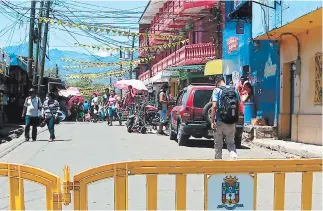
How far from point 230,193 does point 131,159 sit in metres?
7.03

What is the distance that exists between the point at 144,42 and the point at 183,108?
3710cm

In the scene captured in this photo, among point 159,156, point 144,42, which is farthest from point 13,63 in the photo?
point 144,42

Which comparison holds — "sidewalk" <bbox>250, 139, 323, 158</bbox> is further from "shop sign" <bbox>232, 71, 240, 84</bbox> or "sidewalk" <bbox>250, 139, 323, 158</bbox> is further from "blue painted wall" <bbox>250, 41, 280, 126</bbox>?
"shop sign" <bbox>232, 71, 240, 84</bbox>

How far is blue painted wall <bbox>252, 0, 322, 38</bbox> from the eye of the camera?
11570mm

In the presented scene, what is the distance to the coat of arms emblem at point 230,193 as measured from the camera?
470 centimetres

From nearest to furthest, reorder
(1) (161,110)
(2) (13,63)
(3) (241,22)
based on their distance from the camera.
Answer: (3) (241,22) → (1) (161,110) → (2) (13,63)

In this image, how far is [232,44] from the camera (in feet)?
65.8

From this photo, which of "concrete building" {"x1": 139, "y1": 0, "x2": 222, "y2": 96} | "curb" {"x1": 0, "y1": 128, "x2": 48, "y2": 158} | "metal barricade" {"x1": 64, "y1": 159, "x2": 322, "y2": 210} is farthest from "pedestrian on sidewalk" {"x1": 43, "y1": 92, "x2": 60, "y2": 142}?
"metal barricade" {"x1": 64, "y1": 159, "x2": 322, "y2": 210}

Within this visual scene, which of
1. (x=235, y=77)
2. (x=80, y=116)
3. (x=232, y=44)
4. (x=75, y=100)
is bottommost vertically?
(x=80, y=116)

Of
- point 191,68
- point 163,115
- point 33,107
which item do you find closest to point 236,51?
point 163,115

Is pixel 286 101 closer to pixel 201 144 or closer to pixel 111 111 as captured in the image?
pixel 201 144

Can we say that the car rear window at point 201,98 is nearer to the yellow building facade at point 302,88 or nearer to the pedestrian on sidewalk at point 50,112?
the yellow building facade at point 302,88

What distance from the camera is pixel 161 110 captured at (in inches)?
781

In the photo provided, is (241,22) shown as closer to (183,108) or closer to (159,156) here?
(183,108)
